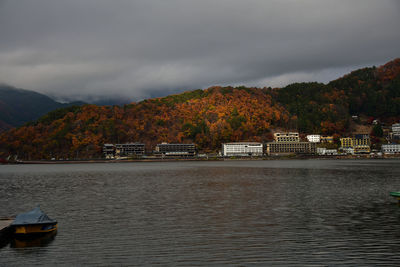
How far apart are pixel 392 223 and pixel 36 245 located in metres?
22.2

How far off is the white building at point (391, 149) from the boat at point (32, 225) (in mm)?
201935

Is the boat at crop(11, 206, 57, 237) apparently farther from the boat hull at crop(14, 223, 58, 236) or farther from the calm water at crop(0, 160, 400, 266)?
the calm water at crop(0, 160, 400, 266)

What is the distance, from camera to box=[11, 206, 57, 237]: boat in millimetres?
20062

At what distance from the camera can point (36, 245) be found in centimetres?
1886

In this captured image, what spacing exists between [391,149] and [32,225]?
671 ft

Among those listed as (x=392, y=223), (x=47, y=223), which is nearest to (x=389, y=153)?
(x=392, y=223)

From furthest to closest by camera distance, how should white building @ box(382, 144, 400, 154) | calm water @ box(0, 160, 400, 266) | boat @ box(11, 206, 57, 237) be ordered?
white building @ box(382, 144, 400, 154) < boat @ box(11, 206, 57, 237) < calm water @ box(0, 160, 400, 266)

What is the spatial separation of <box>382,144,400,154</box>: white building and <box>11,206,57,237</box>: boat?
202 m

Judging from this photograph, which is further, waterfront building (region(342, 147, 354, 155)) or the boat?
waterfront building (region(342, 147, 354, 155))

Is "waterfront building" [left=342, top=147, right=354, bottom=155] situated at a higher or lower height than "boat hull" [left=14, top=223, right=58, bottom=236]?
lower

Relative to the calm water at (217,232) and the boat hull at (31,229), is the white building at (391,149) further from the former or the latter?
the boat hull at (31,229)

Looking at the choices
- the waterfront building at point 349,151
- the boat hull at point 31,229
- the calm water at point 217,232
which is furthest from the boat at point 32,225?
the waterfront building at point 349,151

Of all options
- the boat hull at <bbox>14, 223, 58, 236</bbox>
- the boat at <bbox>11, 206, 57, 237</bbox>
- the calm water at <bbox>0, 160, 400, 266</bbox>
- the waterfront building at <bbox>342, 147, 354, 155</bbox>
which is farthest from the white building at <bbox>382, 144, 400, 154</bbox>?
the boat hull at <bbox>14, 223, 58, 236</bbox>

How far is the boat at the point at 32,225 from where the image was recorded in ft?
65.8
